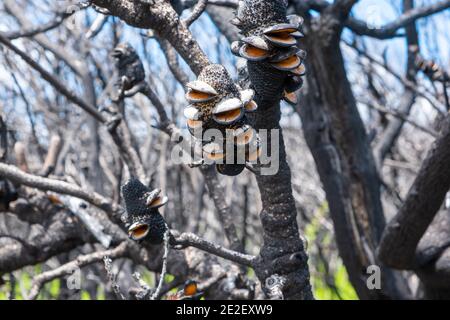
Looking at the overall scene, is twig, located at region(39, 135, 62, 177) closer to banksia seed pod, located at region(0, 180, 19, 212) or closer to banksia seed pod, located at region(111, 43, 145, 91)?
banksia seed pod, located at region(0, 180, 19, 212)

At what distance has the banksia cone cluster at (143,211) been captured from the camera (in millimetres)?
1288

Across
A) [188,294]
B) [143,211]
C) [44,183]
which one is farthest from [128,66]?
[188,294]

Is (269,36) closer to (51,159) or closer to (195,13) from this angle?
(195,13)

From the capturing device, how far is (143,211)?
1297 mm

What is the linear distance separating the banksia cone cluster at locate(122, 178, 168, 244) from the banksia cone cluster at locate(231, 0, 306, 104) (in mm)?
377

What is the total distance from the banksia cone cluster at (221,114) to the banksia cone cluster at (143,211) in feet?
0.89

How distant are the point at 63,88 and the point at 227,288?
34.6 inches

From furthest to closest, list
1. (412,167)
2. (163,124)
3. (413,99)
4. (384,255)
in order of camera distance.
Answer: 1. (412,167)
2. (413,99)
3. (384,255)
4. (163,124)

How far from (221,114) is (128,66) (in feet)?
2.50

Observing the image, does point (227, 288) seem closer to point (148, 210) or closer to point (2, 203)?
point (148, 210)

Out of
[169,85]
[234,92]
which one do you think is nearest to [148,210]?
[234,92]

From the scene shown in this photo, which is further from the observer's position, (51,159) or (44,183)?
(51,159)

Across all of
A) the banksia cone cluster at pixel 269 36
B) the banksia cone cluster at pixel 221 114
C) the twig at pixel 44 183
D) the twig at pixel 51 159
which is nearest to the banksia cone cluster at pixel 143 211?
the banksia cone cluster at pixel 221 114

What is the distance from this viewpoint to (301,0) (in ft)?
6.94
